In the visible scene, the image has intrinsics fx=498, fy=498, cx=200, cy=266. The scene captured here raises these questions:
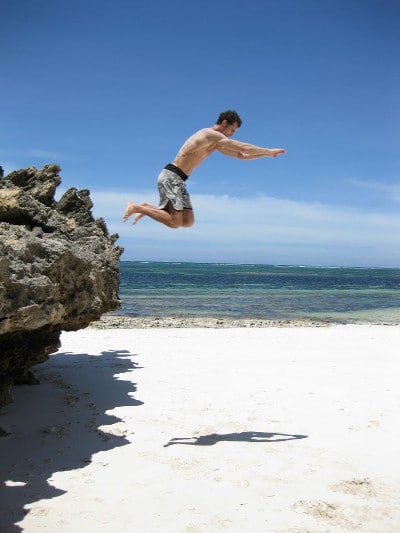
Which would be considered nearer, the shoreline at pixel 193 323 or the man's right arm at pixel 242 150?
the man's right arm at pixel 242 150

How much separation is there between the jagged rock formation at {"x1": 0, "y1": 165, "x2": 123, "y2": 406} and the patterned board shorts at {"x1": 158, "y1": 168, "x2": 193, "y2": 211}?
1.22 meters

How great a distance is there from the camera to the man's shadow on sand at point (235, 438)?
Result: 19.6 feet

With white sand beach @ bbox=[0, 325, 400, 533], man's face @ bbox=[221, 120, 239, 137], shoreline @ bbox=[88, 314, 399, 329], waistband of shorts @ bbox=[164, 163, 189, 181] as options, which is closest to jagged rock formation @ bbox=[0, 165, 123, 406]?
white sand beach @ bbox=[0, 325, 400, 533]

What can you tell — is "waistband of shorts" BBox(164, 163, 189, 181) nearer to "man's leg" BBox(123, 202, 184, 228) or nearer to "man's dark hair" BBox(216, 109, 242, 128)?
"man's leg" BBox(123, 202, 184, 228)

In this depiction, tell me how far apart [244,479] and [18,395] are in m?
4.01

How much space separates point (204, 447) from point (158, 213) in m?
2.79

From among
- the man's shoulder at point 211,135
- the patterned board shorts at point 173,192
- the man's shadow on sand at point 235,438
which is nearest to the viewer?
the man's shoulder at point 211,135

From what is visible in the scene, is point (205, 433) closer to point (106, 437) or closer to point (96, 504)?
point (106, 437)

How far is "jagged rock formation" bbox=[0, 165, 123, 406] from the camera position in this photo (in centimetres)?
476

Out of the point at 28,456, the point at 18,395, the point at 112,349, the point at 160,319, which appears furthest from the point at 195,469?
the point at 160,319

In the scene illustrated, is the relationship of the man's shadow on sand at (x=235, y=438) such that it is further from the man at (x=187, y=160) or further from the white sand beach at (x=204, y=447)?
the man at (x=187, y=160)

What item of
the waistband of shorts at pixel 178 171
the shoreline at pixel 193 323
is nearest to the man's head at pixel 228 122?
the waistband of shorts at pixel 178 171

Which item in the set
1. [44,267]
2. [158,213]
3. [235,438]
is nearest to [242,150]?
[158,213]

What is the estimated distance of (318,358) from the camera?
1089cm
